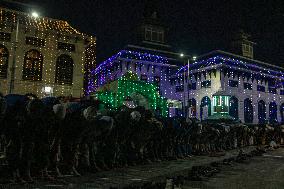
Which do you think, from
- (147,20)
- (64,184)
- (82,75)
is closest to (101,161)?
(64,184)

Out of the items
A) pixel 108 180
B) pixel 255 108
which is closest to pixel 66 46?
pixel 108 180

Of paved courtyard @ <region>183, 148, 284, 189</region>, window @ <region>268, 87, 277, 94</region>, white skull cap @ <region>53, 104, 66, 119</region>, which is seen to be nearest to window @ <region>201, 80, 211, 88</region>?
window @ <region>268, 87, 277, 94</region>

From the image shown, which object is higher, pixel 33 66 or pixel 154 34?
pixel 154 34

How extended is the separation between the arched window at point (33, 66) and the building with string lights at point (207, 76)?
12.5 metres

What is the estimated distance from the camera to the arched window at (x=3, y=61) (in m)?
25.7

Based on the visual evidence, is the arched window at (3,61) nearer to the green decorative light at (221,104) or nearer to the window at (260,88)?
the green decorative light at (221,104)

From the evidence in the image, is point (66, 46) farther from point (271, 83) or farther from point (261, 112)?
point (271, 83)

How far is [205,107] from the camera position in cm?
4131

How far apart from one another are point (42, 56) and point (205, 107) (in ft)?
81.4

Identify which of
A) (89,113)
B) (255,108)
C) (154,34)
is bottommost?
(89,113)

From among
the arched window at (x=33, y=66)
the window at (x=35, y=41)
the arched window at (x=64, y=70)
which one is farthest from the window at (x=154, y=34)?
the arched window at (x=33, y=66)

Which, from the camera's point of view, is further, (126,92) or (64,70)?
(64,70)

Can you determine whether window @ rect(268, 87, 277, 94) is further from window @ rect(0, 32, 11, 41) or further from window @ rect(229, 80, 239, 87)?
window @ rect(0, 32, 11, 41)

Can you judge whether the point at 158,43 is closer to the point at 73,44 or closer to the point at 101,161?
the point at 73,44
